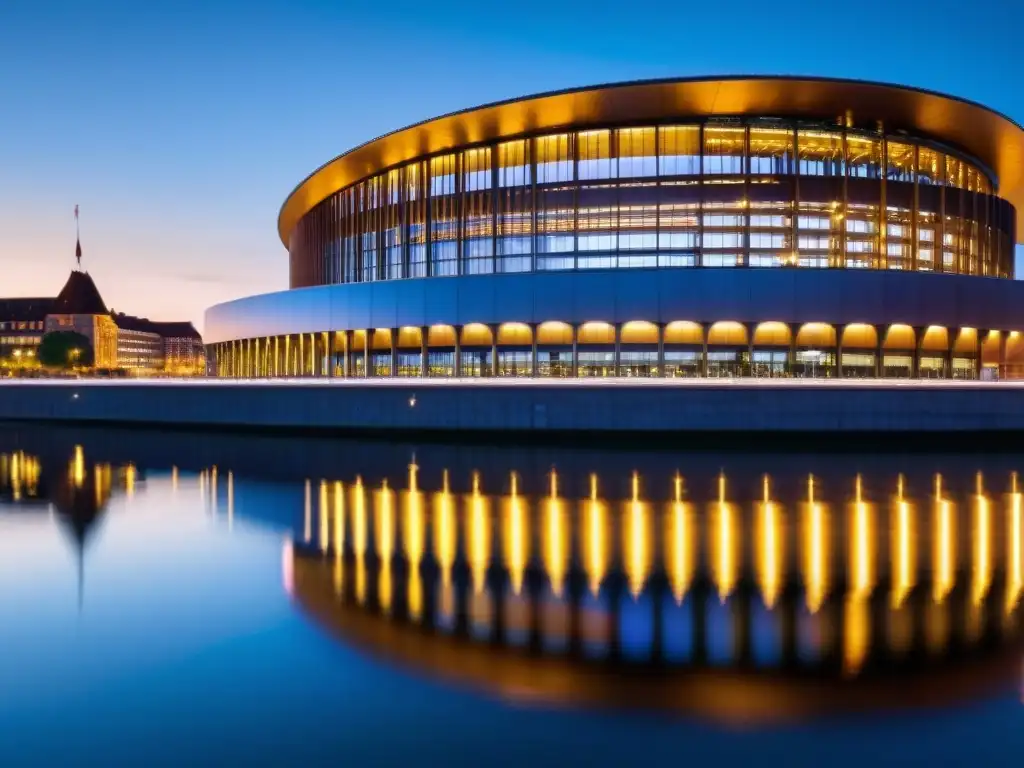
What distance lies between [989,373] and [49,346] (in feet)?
414

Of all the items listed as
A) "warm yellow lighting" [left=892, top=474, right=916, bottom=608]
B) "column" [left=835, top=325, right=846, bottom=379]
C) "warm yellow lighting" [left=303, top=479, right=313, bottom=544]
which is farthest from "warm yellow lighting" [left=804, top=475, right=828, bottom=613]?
"column" [left=835, top=325, right=846, bottom=379]

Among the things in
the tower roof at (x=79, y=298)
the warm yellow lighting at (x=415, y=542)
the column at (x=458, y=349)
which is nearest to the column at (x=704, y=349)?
the column at (x=458, y=349)

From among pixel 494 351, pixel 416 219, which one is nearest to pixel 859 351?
pixel 494 351

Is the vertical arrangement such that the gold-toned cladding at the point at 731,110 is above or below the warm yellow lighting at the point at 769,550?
above

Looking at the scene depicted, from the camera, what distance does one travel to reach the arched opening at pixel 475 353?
4644 centimetres

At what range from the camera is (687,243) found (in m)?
46.7

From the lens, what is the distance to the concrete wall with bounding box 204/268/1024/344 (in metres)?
39.4

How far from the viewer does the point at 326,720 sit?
5660mm

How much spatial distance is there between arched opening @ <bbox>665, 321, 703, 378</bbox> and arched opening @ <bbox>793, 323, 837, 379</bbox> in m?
5.52

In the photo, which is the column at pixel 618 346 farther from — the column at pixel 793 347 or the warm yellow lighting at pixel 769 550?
the warm yellow lighting at pixel 769 550

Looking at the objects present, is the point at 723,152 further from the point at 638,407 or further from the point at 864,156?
the point at 638,407

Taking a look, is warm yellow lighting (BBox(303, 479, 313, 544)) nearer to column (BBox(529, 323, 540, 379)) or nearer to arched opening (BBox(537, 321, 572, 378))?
column (BBox(529, 323, 540, 379))

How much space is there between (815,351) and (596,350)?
12860 millimetres

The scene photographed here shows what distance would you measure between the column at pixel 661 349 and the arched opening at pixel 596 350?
2.77 meters
